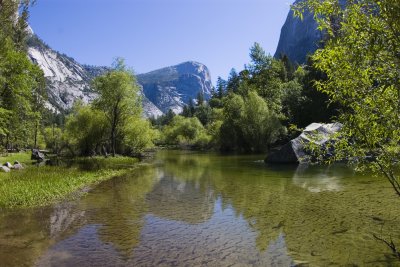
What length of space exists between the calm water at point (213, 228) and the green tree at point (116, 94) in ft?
101

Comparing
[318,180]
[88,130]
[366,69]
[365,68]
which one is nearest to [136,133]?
[88,130]

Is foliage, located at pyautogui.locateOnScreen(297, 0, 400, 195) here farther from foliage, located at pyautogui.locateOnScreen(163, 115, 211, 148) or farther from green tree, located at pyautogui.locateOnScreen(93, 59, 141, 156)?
foliage, located at pyautogui.locateOnScreen(163, 115, 211, 148)

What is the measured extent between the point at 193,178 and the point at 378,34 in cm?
2373

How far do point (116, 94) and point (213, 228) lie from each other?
4076 cm

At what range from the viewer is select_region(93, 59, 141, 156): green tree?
5128 cm

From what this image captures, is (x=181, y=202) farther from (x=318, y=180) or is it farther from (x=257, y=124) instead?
(x=257, y=124)

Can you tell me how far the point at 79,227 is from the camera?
14.4m

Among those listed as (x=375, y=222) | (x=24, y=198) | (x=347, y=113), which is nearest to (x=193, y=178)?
(x=24, y=198)

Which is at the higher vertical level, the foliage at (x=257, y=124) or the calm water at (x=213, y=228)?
the foliage at (x=257, y=124)

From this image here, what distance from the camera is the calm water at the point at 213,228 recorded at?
34.4ft

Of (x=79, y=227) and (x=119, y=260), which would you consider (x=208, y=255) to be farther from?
(x=79, y=227)

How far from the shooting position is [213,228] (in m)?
13.9

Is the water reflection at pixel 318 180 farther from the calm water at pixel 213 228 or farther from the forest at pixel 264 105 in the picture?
the forest at pixel 264 105

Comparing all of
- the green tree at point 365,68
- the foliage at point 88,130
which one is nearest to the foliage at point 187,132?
the foliage at point 88,130
